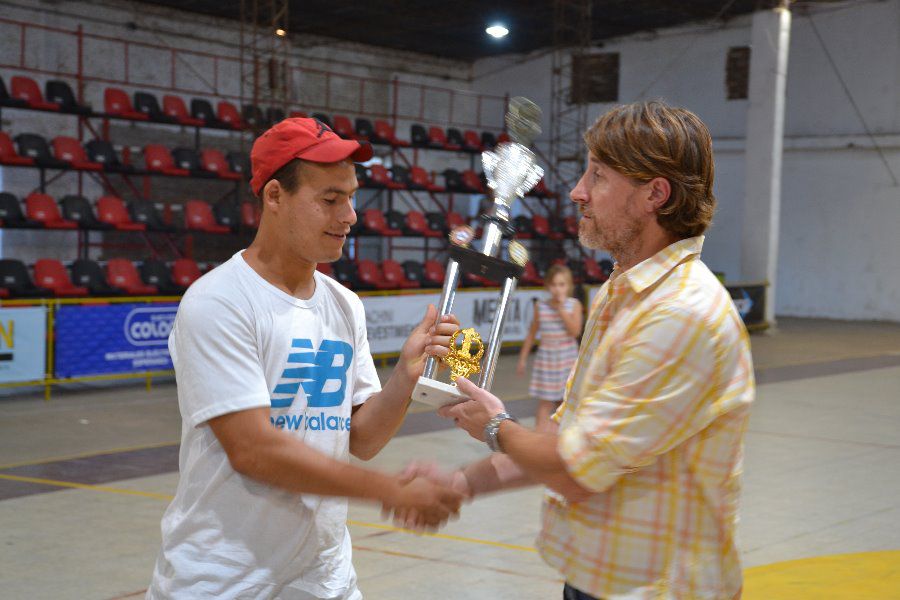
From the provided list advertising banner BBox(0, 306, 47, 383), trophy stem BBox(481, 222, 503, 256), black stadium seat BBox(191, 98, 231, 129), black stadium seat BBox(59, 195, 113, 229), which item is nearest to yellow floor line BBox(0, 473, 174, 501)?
advertising banner BBox(0, 306, 47, 383)

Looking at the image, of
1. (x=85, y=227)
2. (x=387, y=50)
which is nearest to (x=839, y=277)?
(x=387, y=50)

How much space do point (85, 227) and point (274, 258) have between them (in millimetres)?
14277

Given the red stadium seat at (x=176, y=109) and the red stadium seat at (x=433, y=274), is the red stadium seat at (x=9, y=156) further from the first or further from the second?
the red stadium seat at (x=433, y=274)

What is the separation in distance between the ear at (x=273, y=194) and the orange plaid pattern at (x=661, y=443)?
895 millimetres

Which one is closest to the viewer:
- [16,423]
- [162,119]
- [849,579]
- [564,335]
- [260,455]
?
[260,455]

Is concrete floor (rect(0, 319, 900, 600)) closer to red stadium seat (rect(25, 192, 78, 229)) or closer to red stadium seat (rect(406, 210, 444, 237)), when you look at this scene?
red stadium seat (rect(25, 192, 78, 229))

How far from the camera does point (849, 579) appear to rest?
5.12m

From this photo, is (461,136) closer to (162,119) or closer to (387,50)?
(387,50)

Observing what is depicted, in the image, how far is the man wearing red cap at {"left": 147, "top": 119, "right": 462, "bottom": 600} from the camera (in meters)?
2.21

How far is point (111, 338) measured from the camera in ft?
38.5

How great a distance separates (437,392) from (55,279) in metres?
12.6

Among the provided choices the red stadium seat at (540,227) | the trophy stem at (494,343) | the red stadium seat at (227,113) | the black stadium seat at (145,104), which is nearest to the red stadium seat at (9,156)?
the black stadium seat at (145,104)

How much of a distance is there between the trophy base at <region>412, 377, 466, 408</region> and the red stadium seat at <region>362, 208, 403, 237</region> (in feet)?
54.8

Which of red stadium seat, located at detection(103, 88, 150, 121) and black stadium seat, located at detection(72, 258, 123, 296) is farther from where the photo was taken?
red stadium seat, located at detection(103, 88, 150, 121)
